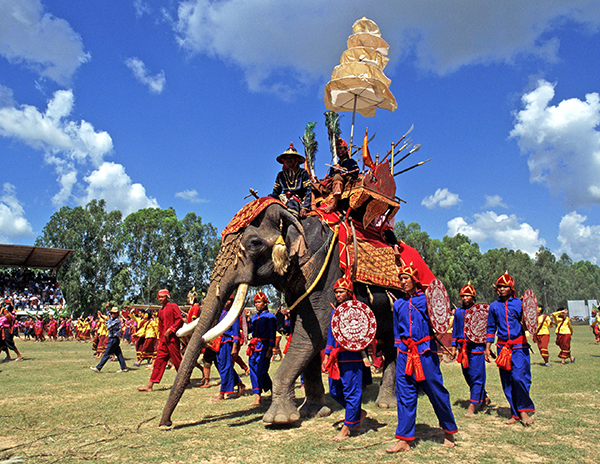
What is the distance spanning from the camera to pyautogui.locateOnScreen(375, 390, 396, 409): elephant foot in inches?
267

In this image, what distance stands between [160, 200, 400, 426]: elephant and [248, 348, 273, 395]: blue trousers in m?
1.05

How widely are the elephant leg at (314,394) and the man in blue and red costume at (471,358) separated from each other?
2082 mm

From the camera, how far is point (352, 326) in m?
5.04

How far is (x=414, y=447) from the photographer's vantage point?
454 cm

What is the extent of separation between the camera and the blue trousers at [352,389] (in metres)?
4.91

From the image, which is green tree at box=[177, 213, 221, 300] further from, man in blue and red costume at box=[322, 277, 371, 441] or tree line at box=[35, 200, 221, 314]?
man in blue and red costume at box=[322, 277, 371, 441]

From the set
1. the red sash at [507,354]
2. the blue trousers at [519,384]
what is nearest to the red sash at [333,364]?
the red sash at [507,354]

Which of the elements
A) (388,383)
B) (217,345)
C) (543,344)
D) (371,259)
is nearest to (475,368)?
(388,383)

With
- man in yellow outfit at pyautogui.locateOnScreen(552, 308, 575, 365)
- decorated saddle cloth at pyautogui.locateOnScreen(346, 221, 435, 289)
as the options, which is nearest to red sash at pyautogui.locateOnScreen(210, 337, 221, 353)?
decorated saddle cloth at pyautogui.locateOnScreen(346, 221, 435, 289)

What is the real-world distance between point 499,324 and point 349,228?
257 centimetres

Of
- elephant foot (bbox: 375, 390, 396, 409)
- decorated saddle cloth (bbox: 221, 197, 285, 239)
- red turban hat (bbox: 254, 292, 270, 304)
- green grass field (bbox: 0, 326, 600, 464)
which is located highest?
decorated saddle cloth (bbox: 221, 197, 285, 239)

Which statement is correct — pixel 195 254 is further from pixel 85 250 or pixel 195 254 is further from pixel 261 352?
pixel 261 352

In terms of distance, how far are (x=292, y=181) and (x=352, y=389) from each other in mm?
3484

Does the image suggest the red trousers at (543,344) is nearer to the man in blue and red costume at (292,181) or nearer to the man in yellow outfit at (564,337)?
the man in yellow outfit at (564,337)
